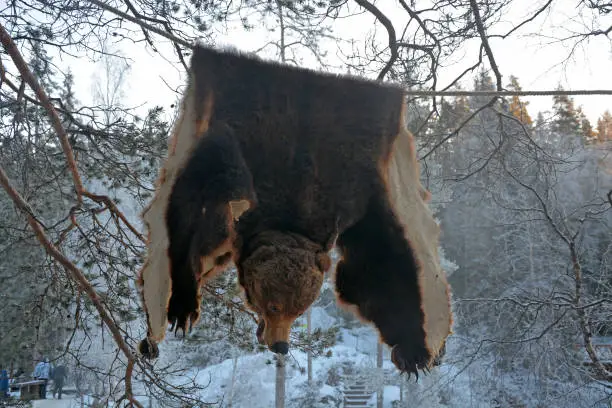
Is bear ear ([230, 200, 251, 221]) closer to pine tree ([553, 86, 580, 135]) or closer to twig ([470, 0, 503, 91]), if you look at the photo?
twig ([470, 0, 503, 91])

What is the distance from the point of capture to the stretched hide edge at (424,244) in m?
0.94

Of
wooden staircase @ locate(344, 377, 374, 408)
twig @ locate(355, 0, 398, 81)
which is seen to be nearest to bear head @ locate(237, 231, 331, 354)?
twig @ locate(355, 0, 398, 81)

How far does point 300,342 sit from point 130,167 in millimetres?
1668

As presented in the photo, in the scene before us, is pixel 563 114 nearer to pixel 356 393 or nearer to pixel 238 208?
pixel 238 208

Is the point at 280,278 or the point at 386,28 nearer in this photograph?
the point at 280,278

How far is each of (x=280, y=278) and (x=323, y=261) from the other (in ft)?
0.35

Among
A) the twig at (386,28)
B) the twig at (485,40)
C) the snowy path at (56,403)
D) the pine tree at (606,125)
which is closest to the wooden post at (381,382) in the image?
the pine tree at (606,125)

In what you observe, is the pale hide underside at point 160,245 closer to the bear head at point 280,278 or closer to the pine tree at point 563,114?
the bear head at point 280,278

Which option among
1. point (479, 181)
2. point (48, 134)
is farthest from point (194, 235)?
point (479, 181)

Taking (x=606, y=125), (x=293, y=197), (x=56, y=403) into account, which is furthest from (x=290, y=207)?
(x=56, y=403)

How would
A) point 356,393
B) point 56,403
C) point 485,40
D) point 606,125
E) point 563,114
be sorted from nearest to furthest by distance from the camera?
point 485,40
point 563,114
point 606,125
point 56,403
point 356,393

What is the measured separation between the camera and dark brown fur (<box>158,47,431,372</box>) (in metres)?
0.81

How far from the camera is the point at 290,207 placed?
92cm

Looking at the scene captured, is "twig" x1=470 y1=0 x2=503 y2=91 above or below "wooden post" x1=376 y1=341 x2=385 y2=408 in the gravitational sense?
above
